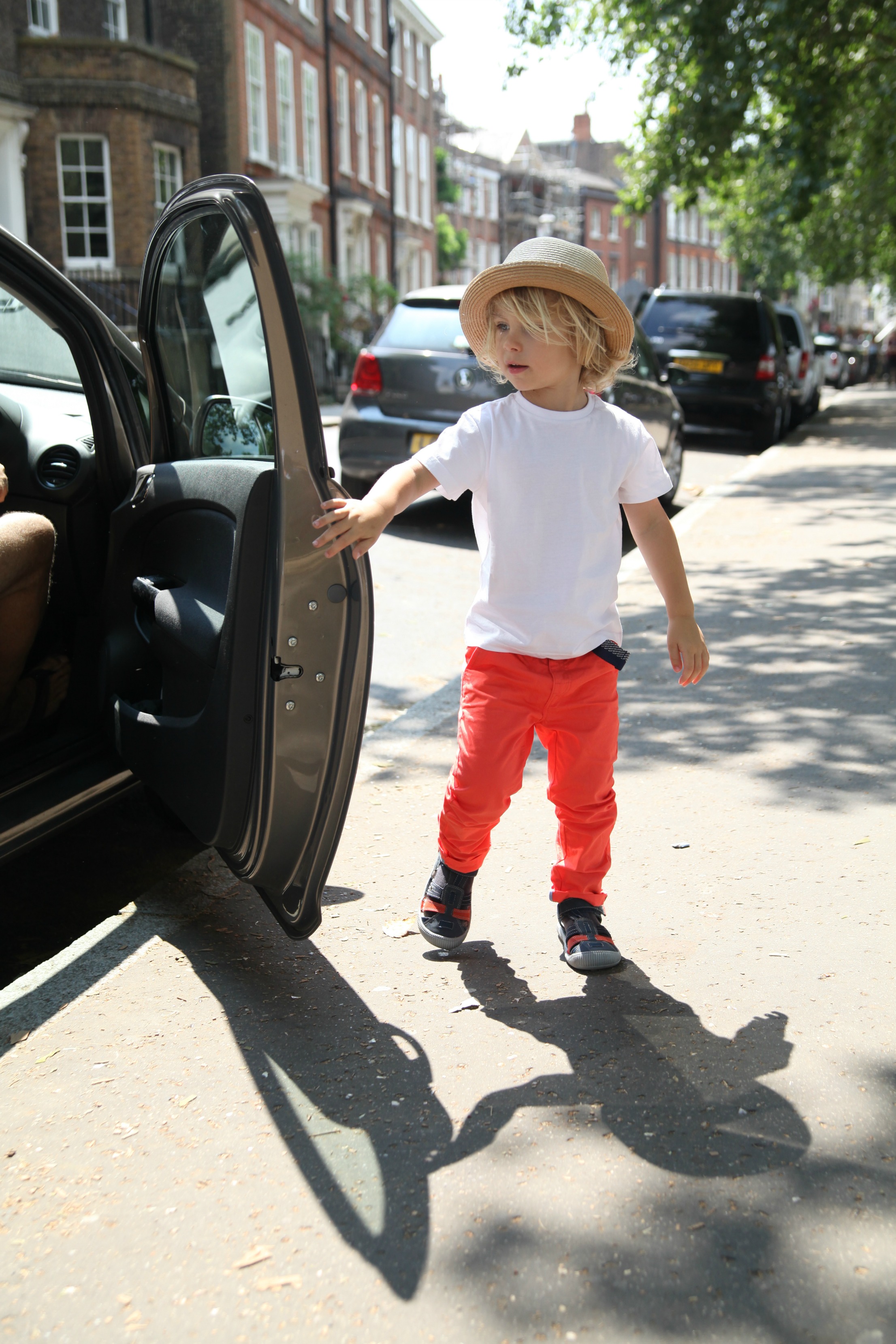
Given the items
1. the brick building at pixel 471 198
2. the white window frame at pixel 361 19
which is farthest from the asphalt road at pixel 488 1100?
the brick building at pixel 471 198

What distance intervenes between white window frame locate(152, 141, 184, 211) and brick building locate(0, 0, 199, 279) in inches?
1.5

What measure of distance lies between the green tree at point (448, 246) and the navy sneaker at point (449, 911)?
47.1 meters

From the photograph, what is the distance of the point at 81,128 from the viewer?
23.0 metres

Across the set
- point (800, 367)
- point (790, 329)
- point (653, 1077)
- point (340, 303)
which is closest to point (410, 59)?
point (340, 303)

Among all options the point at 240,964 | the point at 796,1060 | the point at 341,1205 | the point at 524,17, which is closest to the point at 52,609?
the point at 240,964

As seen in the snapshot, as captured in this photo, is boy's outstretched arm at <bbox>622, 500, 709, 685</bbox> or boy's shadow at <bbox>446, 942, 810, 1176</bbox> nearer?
boy's shadow at <bbox>446, 942, 810, 1176</bbox>

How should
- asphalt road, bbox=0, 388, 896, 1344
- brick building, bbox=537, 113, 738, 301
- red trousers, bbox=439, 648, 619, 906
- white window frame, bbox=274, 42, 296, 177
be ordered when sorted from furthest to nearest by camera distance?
brick building, bbox=537, 113, 738, 301, white window frame, bbox=274, 42, 296, 177, red trousers, bbox=439, 648, 619, 906, asphalt road, bbox=0, 388, 896, 1344

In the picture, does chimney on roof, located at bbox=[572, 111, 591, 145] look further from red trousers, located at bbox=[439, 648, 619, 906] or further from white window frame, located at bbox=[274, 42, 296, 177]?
red trousers, located at bbox=[439, 648, 619, 906]

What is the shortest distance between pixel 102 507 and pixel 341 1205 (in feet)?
7.03

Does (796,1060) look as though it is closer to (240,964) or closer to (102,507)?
(240,964)

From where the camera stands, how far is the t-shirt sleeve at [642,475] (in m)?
2.73

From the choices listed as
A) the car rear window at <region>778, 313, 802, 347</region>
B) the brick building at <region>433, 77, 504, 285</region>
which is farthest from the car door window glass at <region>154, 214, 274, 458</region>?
the brick building at <region>433, 77, 504, 285</region>

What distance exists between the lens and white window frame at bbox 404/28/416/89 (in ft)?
134

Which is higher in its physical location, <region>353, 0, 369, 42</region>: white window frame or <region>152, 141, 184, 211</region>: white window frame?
<region>353, 0, 369, 42</region>: white window frame
